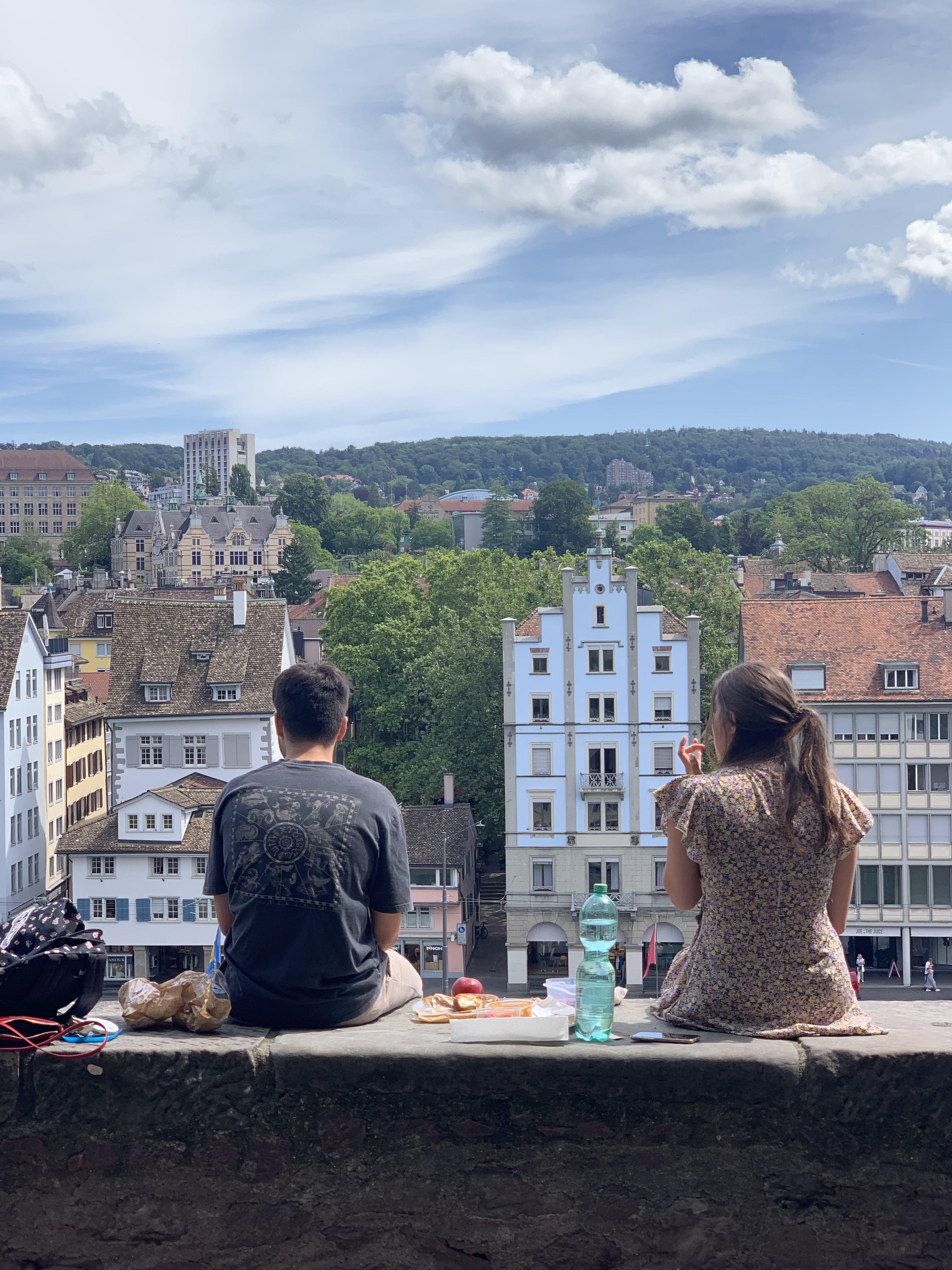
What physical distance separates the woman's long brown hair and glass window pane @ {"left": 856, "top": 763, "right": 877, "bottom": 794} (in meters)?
38.3

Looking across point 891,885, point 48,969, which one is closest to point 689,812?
point 48,969

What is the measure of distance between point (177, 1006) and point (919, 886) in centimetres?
3968

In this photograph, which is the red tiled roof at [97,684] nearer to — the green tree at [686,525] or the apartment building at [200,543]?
the apartment building at [200,543]

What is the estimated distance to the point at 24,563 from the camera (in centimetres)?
15638

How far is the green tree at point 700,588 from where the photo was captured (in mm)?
51250

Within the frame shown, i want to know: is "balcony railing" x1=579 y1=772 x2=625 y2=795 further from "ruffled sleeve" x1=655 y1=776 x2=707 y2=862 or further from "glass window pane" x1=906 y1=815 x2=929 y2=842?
"ruffled sleeve" x1=655 y1=776 x2=707 y2=862

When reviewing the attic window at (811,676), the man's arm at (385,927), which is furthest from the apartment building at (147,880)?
the man's arm at (385,927)

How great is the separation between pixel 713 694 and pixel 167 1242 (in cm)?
268

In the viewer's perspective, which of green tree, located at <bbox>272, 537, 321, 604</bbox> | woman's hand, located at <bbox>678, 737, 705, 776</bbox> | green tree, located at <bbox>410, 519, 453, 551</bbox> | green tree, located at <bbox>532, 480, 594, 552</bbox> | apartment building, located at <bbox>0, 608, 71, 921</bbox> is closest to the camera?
woman's hand, located at <bbox>678, 737, 705, 776</bbox>

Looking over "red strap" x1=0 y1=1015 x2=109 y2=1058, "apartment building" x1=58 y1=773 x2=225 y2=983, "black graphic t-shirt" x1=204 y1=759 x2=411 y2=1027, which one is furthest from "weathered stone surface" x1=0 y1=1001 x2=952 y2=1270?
"apartment building" x1=58 y1=773 x2=225 y2=983

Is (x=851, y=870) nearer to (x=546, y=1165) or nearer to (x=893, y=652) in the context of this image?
(x=546, y=1165)

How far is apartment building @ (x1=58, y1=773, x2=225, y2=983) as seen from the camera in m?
41.6

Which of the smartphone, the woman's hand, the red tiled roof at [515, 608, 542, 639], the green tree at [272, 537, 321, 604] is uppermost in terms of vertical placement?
the green tree at [272, 537, 321, 604]

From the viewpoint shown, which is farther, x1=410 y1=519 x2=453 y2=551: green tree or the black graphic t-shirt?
x1=410 y1=519 x2=453 y2=551: green tree
